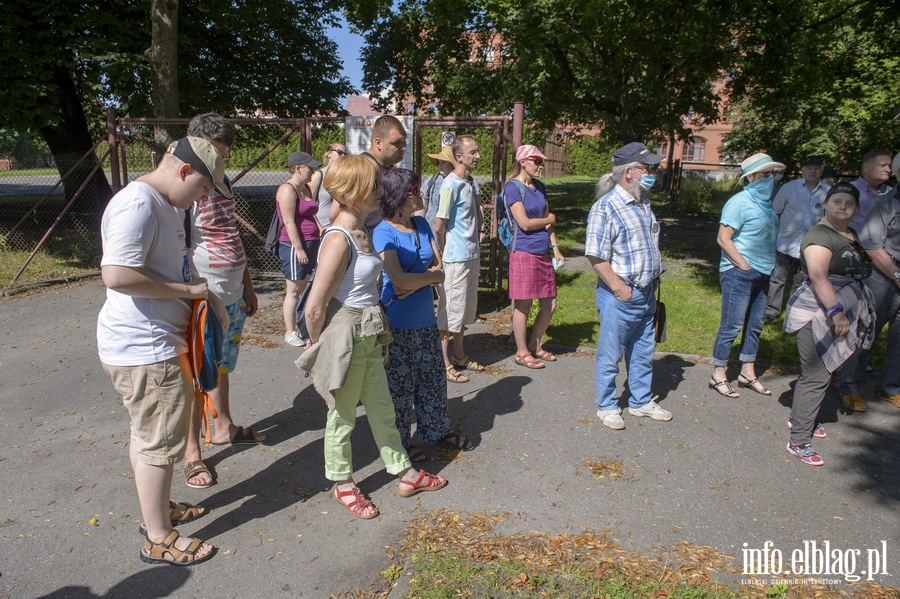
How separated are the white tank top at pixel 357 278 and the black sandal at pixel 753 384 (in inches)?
139

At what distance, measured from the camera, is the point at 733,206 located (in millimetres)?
4738

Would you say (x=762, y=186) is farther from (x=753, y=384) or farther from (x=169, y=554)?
(x=169, y=554)

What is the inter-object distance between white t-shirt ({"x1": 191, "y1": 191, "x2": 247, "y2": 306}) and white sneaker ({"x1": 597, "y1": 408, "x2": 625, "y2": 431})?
266cm

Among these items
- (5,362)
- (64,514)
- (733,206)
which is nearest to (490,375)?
(733,206)

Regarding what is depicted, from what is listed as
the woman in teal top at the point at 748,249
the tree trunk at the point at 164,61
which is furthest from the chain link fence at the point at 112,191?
the woman in teal top at the point at 748,249

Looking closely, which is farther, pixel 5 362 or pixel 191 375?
pixel 5 362

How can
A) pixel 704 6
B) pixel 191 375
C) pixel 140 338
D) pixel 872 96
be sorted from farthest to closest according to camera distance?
pixel 704 6 → pixel 872 96 → pixel 191 375 → pixel 140 338

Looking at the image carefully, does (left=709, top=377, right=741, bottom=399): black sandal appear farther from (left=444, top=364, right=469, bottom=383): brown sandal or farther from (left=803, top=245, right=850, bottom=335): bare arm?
(left=444, top=364, right=469, bottom=383): brown sandal

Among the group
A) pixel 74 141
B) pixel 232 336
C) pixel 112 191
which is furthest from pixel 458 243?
pixel 74 141

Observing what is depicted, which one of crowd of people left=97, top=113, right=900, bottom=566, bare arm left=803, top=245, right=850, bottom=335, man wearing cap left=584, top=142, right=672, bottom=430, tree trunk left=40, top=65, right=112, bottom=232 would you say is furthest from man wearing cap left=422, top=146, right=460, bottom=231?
tree trunk left=40, top=65, right=112, bottom=232

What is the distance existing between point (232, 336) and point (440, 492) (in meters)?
1.60

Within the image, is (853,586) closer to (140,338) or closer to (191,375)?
(191,375)

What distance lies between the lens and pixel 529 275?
5426 millimetres

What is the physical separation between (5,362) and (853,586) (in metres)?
6.52
